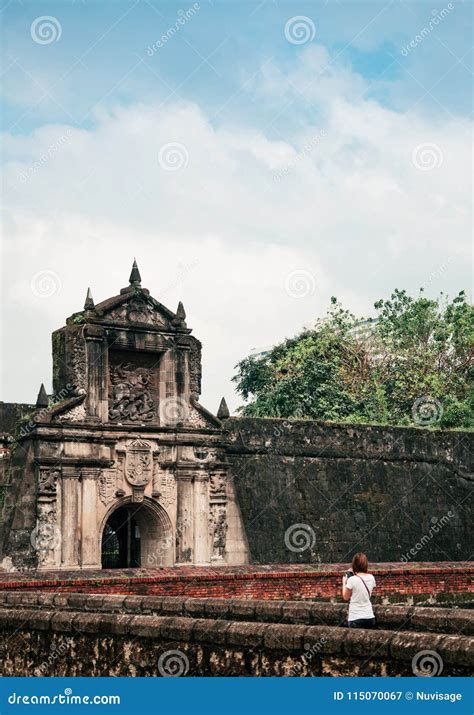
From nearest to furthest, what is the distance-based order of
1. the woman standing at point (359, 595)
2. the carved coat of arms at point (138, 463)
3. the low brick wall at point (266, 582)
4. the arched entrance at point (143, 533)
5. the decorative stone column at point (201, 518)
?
the woman standing at point (359, 595) → the low brick wall at point (266, 582) → the carved coat of arms at point (138, 463) → the arched entrance at point (143, 533) → the decorative stone column at point (201, 518)

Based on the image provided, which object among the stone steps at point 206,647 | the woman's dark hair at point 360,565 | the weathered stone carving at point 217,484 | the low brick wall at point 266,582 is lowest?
the stone steps at point 206,647

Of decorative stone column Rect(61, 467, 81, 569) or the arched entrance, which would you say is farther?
the arched entrance

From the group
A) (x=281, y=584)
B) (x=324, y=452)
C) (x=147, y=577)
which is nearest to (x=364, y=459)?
(x=324, y=452)

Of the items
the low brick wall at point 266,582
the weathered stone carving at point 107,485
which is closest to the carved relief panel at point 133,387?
the weathered stone carving at point 107,485

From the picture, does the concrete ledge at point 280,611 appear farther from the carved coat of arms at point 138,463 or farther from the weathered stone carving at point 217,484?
the weathered stone carving at point 217,484

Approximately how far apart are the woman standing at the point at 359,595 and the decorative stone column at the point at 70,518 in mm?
10301

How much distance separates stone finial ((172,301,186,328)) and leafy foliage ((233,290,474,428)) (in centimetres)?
1047

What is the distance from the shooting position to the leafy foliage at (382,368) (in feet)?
98.2

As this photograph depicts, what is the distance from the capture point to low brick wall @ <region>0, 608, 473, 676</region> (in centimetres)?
541

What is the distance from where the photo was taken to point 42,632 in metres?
7.51

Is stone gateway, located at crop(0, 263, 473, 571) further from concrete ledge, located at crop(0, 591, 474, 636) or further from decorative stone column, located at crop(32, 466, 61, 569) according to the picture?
concrete ledge, located at crop(0, 591, 474, 636)

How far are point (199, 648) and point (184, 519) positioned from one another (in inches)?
492

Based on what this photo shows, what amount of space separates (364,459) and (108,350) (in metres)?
5.87

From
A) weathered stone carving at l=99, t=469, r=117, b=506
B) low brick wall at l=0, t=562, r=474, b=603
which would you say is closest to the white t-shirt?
low brick wall at l=0, t=562, r=474, b=603
